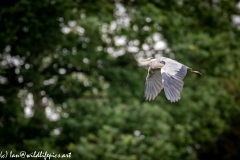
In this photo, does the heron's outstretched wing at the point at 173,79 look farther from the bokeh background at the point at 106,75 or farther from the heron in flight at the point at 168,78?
the bokeh background at the point at 106,75

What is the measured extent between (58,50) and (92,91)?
115cm

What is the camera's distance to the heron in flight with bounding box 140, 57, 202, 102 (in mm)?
4676

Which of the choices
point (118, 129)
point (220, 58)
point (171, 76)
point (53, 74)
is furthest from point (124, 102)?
point (171, 76)

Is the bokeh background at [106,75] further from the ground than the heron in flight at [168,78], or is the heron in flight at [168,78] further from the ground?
the bokeh background at [106,75]

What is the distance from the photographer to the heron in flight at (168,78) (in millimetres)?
4676

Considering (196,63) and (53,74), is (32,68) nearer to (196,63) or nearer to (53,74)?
(53,74)

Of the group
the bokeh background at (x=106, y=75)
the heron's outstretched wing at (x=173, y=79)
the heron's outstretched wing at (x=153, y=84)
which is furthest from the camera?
the bokeh background at (x=106, y=75)

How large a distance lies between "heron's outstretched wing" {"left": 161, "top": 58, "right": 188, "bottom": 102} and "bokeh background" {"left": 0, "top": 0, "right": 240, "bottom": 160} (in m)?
3.86

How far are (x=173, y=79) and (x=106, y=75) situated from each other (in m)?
4.94

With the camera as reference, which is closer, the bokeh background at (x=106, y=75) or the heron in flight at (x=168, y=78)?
the heron in flight at (x=168, y=78)

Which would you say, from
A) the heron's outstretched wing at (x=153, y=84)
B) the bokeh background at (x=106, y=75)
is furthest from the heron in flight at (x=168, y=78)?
the bokeh background at (x=106, y=75)

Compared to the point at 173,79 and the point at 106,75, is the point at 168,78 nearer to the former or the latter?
the point at 173,79

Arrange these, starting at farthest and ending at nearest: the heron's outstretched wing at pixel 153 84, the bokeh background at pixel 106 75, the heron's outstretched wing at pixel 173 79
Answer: the bokeh background at pixel 106 75, the heron's outstretched wing at pixel 153 84, the heron's outstretched wing at pixel 173 79

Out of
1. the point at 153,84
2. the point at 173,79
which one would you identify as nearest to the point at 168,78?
the point at 173,79
